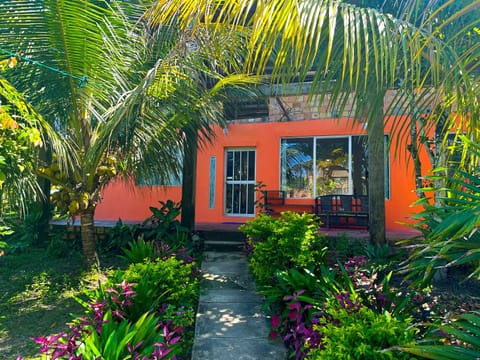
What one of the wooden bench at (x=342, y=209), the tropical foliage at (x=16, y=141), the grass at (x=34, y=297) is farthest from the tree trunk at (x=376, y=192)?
the tropical foliage at (x=16, y=141)

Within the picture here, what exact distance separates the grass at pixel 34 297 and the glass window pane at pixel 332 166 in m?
6.90

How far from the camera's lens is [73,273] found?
5.79m

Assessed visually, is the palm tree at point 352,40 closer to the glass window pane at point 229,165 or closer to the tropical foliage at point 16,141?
the tropical foliage at point 16,141

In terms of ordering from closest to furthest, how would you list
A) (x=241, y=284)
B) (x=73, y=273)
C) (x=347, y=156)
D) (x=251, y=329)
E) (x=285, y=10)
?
(x=285, y=10) → (x=251, y=329) → (x=241, y=284) → (x=73, y=273) → (x=347, y=156)

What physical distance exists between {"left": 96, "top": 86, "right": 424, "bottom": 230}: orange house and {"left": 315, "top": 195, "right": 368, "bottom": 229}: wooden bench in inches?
35.0

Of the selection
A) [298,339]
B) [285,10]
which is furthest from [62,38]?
[298,339]

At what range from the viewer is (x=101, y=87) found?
4477 millimetres

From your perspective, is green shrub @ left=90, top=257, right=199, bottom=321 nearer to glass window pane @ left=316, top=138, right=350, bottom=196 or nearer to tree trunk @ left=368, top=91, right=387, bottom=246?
tree trunk @ left=368, top=91, right=387, bottom=246

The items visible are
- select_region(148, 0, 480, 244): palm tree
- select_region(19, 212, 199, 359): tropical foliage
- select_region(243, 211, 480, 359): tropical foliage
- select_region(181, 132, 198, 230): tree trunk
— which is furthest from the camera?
select_region(181, 132, 198, 230): tree trunk

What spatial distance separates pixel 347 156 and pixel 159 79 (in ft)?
21.4

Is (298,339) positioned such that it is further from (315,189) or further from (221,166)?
(221,166)

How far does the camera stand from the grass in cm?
359

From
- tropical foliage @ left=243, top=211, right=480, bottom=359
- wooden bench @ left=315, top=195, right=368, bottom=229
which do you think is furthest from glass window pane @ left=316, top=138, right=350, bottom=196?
tropical foliage @ left=243, top=211, right=480, bottom=359

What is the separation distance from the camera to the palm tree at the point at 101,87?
3.85 m
